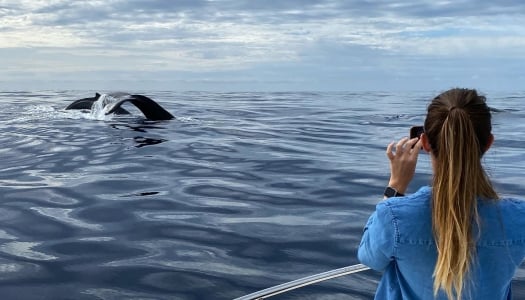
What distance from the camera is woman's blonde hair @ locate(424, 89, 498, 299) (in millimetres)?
3129

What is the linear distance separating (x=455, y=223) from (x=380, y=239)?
0.36 metres

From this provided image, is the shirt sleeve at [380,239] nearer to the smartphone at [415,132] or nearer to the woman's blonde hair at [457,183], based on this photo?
the woman's blonde hair at [457,183]

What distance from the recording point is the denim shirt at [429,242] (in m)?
3.22

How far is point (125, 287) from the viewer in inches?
236

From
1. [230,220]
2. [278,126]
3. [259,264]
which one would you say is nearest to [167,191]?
[230,220]

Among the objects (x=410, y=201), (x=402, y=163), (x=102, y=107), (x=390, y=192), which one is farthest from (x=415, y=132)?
(x=102, y=107)

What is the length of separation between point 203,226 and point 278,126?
44.1 ft

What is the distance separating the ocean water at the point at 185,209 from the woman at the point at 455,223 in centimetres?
247

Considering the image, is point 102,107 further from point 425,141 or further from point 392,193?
point 425,141

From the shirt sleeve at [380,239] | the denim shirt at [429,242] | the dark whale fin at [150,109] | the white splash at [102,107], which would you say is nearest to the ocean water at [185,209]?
the shirt sleeve at [380,239]

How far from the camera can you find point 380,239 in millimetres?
3266

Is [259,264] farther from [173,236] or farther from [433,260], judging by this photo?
[433,260]

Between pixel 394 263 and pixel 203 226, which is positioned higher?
pixel 394 263


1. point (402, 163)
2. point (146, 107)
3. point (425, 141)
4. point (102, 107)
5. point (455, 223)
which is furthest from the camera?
point (102, 107)
